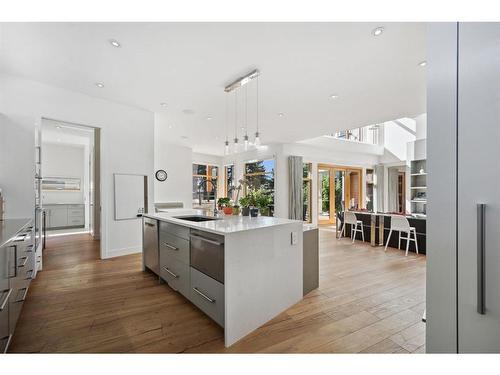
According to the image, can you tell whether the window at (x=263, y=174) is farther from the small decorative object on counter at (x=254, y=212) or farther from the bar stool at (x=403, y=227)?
the small decorative object on counter at (x=254, y=212)

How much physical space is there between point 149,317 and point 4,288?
3.57ft

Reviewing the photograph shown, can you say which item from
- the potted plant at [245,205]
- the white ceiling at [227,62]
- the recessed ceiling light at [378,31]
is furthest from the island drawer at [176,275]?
the recessed ceiling light at [378,31]

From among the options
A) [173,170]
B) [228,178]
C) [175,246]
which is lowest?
[175,246]

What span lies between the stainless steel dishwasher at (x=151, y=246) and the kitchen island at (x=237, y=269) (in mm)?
463

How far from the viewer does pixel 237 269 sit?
1.87 metres

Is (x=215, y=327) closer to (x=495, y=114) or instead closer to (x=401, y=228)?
(x=495, y=114)

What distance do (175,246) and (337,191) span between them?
767 cm

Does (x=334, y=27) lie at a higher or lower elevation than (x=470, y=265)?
higher

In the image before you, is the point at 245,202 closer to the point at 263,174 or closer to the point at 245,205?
the point at 245,205

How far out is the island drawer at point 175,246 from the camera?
245cm

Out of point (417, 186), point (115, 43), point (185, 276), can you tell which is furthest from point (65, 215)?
point (417, 186)

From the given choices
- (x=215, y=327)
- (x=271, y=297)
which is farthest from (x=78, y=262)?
(x=271, y=297)

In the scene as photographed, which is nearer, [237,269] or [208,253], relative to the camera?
[237,269]

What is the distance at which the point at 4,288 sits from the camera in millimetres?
1551
